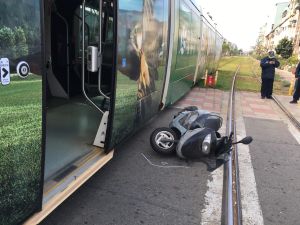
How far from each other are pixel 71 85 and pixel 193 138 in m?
3.61

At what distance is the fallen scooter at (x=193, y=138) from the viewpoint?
5.01 m

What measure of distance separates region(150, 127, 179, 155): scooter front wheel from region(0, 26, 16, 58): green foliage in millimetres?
3438

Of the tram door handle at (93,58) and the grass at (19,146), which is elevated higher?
the tram door handle at (93,58)

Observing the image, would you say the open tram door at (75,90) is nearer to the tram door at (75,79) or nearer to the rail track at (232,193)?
the tram door at (75,79)

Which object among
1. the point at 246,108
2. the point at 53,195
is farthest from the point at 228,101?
the point at 53,195

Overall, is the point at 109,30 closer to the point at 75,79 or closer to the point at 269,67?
the point at 75,79

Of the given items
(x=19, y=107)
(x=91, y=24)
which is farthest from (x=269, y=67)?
(x=19, y=107)

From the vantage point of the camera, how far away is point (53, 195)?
3043mm

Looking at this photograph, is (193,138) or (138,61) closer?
(138,61)

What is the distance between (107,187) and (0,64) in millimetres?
2533

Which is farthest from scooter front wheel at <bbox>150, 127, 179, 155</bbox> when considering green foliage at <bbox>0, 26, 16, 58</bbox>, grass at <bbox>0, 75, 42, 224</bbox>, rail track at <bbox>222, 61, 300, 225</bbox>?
green foliage at <bbox>0, 26, 16, 58</bbox>

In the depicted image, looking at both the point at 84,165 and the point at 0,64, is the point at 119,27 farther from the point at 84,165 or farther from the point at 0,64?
the point at 0,64

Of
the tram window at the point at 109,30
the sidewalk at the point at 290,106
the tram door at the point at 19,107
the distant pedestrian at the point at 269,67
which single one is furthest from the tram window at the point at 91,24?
the distant pedestrian at the point at 269,67

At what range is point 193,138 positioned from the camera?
500 centimetres
